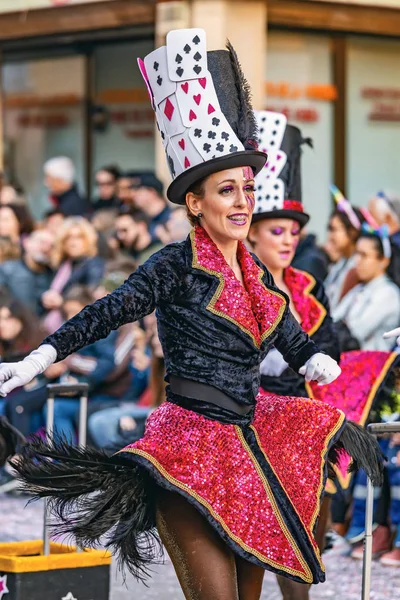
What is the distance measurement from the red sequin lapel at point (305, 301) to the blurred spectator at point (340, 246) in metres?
3.84

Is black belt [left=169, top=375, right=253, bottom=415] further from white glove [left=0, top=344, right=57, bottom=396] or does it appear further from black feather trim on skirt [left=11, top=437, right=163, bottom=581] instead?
white glove [left=0, top=344, right=57, bottom=396]

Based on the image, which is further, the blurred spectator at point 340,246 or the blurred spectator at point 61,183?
the blurred spectator at point 61,183

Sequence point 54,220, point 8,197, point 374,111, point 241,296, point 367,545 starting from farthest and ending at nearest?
point 374,111
point 8,197
point 54,220
point 367,545
point 241,296

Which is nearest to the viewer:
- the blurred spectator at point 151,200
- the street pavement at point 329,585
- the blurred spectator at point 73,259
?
the street pavement at point 329,585

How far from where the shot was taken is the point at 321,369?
4.95m

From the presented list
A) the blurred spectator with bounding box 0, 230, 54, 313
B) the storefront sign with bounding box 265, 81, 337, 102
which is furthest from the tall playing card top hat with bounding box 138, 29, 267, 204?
the storefront sign with bounding box 265, 81, 337, 102

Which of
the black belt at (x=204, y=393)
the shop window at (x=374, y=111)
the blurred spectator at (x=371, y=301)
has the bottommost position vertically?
the black belt at (x=204, y=393)

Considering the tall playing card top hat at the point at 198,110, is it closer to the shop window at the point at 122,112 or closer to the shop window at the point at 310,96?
the shop window at the point at 310,96

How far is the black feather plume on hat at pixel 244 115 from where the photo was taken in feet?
16.5

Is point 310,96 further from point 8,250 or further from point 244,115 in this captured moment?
point 244,115

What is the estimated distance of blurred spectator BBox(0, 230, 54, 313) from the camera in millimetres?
12266

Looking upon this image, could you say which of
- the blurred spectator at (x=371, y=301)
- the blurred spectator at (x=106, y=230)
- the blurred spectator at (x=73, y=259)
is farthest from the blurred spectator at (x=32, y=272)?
the blurred spectator at (x=371, y=301)

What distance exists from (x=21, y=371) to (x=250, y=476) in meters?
0.86

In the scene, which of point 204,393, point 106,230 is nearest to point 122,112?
point 106,230
